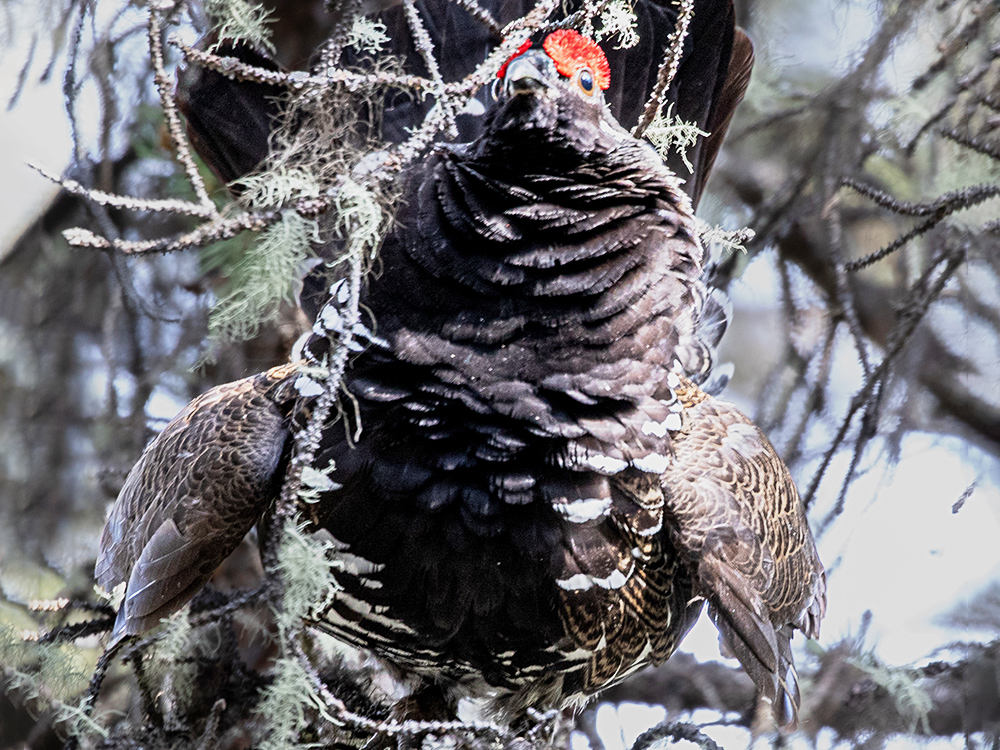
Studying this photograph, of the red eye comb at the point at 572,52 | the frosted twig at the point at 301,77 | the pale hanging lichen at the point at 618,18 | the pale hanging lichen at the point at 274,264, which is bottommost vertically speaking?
the pale hanging lichen at the point at 274,264

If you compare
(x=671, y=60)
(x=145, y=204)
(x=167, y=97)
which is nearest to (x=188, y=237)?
(x=145, y=204)

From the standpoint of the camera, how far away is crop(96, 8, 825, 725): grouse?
2.21 metres

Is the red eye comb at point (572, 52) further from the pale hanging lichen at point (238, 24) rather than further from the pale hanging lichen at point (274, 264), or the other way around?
the pale hanging lichen at point (274, 264)

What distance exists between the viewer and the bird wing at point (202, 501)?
2.34m

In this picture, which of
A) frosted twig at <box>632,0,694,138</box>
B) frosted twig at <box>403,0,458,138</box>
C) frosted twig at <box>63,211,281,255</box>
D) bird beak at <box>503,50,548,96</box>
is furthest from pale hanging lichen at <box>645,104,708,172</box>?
frosted twig at <box>63,211,281,255</box>

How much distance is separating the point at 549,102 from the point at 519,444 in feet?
2.58

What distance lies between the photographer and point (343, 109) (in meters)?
2.18

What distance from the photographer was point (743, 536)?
233 centimetres

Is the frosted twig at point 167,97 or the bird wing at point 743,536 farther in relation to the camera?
the bird wing at point 743,536

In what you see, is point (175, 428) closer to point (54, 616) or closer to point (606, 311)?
point (54, 616)

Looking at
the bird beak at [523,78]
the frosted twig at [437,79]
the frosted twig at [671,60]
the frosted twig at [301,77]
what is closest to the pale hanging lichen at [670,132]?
the frosted twig at [671,60]

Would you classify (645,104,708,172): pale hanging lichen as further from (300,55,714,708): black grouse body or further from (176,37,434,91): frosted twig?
(176,37,434,91): frosted twig

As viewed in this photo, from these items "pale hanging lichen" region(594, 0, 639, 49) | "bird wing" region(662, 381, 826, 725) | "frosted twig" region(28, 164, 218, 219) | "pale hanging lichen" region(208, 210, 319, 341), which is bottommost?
"bird wing" region(662, 381, 826, 725)

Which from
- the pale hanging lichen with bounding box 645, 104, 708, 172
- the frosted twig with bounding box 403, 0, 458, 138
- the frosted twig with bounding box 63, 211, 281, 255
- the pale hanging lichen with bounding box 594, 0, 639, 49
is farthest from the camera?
the pale hanging lichen with bounding box 645, 104, 708, 172
